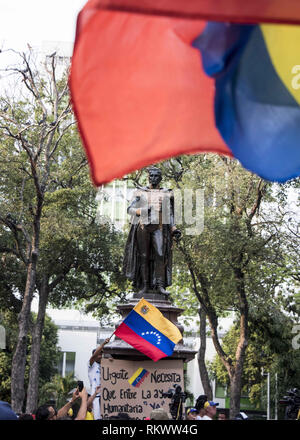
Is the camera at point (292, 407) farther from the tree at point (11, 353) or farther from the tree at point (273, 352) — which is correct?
the tree at point (11, 353)

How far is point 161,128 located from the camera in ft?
13.1

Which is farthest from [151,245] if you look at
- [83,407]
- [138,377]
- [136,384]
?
[83,407]

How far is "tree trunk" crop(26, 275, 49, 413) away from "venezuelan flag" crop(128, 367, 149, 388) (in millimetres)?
16935

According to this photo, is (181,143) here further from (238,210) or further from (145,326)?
(238,210)

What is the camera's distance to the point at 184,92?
4027 mm

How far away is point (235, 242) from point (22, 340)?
23.9 feet

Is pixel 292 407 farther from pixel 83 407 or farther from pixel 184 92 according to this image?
pixel 184 92

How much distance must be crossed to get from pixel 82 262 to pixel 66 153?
13.7 ft

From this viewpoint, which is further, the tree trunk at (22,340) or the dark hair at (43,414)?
the tree trunk at (22,340)

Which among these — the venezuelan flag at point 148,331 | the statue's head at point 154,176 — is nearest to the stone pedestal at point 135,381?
the venezuelan flag at point 148,331

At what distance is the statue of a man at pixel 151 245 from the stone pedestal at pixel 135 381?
146 centimetres

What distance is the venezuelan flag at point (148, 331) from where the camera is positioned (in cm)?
951

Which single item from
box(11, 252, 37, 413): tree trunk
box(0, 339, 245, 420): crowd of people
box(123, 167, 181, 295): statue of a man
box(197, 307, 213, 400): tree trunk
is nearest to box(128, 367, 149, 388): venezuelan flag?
box(0, 339, 245, 420): crowd of people
